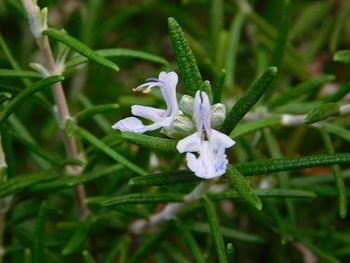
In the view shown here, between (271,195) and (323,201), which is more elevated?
(323,201)

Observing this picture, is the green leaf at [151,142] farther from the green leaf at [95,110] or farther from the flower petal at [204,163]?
the green leaf at [95,110]

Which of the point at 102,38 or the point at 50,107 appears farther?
the point at 102,38

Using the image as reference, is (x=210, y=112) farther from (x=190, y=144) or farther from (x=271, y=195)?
(x=271, y=195)

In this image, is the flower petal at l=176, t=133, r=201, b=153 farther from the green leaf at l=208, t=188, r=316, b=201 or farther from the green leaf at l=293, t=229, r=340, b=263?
the green leaf at l=293, t=229, r=340, b=263

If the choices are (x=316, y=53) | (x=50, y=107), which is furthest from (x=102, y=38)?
(x=50, y=107)

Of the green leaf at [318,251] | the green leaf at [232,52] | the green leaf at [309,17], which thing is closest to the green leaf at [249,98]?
the green leaf at [318,251]

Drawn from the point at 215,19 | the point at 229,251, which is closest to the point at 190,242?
the point at 229,251

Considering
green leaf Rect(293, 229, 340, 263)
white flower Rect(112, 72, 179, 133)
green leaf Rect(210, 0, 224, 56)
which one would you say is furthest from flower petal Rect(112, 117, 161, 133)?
green leaf Rect(210, 0, 224, 56)
